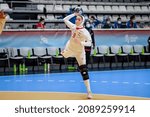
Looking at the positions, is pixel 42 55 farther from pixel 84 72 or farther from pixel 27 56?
pixel 84 72

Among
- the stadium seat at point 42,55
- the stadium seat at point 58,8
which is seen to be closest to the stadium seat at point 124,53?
the stadium seat at point 42,55

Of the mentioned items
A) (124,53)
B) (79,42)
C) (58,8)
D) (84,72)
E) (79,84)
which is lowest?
(79,84)

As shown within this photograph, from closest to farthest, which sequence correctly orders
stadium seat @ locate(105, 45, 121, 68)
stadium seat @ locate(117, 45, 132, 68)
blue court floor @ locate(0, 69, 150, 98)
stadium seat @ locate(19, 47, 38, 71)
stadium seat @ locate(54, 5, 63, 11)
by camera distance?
1. blue court floor @ locate(0, 69, 150, 98)
2. stadium seat @ locate(19, 47, 38, 71)
3. stadium seat @ locate(105, 45, 121, 68)
4. stadium seat @ locate(117, 45, 132, 68)
5. stadium seat @ locate(54, 5, 63, 11)

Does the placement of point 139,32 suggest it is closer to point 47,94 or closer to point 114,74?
point 114,74

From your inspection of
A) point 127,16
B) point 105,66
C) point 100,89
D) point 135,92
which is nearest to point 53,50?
point 105,66

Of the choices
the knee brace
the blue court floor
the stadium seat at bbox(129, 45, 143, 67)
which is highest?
the knee brace

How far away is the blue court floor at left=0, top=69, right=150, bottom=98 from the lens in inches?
418

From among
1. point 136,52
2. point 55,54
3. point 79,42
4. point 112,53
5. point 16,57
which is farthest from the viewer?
point 136,52

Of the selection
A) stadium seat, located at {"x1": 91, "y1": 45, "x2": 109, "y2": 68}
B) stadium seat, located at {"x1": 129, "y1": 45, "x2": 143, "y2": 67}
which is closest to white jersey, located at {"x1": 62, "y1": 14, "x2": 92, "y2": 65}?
stadium seat, located at {"x1": 91, "y1": 45, "x2": 109, "y2": 68}

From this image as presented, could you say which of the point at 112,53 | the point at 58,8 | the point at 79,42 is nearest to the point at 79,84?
the point at 79,42

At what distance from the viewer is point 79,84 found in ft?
39.9

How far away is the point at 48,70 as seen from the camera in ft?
53.0

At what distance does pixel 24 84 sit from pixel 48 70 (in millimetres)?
4100

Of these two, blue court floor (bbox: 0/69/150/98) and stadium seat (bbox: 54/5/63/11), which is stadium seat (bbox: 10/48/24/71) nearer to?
blue court floor (bbox: 0/69/150/98)
